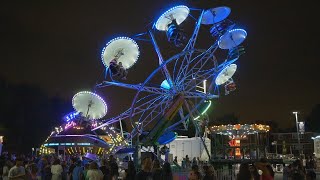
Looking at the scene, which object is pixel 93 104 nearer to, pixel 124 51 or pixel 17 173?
pixel 124 51

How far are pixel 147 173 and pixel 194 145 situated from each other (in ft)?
108

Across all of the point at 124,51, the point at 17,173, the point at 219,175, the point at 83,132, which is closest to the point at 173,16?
the point at 124,51

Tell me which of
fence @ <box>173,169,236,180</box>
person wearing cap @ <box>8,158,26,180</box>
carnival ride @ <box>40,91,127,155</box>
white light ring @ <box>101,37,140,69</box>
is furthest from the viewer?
carnival ride @ <box>40,91,127,155</box>

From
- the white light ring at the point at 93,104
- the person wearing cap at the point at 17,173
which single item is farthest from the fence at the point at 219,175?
the white light ring at the point at 93,104

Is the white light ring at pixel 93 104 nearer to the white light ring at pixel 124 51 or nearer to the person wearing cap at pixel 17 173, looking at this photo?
the white light ring at pixel 124 51

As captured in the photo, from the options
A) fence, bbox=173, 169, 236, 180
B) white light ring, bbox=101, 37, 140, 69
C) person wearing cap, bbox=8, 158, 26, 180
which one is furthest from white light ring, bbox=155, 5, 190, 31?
person wearing cap, bbox=8, 158, 26, 180

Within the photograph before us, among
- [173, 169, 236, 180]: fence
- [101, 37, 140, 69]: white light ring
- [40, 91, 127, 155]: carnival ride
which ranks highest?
[101, 37, 140, 69]: white light ring

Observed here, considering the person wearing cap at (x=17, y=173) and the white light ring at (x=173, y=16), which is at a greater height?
the white light ring at (x=173, y=16)

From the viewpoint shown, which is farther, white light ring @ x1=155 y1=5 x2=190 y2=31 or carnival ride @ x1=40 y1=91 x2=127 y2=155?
carnival ride @ x1=40 y1=91 x2=127 y2=155

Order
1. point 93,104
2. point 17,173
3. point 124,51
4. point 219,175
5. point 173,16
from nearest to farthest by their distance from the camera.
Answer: point 17,173, point 219,175, point 173,16, point 124,51, point 93,104

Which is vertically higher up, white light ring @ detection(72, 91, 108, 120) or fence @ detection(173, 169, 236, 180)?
white light ring @ detection(72, 91, 108, 120)

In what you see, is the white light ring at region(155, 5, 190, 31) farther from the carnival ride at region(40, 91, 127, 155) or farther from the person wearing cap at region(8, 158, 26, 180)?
the person wearing cap at region(8, 158, 26, 180)

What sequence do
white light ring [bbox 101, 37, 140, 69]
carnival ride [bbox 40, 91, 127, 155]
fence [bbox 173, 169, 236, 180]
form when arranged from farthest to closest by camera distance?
carnival ride [bbox 40, 91, 127, 155]
white light ring [bbox 101, 37, 140, 69]
fence [bbox 173, 169, 236, 180]

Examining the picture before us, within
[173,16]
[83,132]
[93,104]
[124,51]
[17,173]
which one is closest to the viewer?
[17,173]
